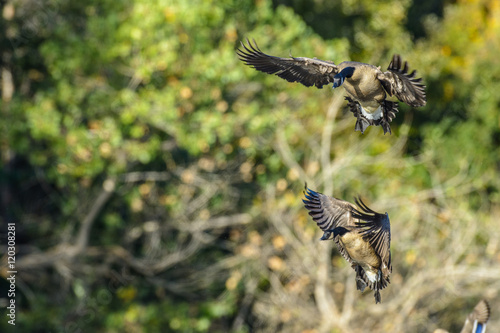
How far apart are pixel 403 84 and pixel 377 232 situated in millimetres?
510

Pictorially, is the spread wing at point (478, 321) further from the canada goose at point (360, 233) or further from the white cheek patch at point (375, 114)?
the white cheek patch at point (375, 114)

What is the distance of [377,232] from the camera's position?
209 cm

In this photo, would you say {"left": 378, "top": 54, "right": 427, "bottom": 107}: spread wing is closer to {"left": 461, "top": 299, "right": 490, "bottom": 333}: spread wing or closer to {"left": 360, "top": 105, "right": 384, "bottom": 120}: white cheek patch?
{"left": 360, "top": 105, "right": 384, "bottom": 120}: white cheek patch

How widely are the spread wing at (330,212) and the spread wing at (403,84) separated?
410mm

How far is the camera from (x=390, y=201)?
7.03m

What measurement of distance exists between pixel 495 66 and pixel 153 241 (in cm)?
596

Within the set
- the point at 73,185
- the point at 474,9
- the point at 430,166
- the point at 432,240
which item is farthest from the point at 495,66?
the point at 73,185

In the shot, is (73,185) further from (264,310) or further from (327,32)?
(327,32)

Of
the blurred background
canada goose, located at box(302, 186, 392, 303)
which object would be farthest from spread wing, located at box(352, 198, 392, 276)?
the blurred background

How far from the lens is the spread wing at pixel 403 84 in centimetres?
217

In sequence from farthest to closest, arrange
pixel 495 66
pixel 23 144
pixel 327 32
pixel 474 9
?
pixel 474 9 → pixel 495 66 → pixel 327 32 → pixel 23 144

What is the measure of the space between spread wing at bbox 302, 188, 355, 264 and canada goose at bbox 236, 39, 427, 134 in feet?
1.04

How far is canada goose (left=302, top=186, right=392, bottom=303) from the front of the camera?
211cm

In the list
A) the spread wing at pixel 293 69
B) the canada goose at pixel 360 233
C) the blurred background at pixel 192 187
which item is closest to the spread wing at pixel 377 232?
the canada goose at pixel 360 233
